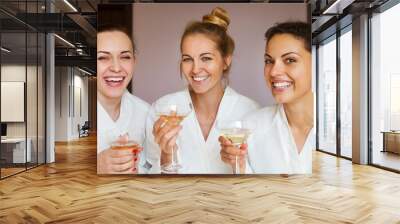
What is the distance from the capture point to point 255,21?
6.45m

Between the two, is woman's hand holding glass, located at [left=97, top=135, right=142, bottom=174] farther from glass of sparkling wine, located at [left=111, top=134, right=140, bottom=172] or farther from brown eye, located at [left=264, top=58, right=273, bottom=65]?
brown eye, located at [left=264, top=58, right=273, bottom=65]

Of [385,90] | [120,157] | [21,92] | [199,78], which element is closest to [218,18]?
[199,78]

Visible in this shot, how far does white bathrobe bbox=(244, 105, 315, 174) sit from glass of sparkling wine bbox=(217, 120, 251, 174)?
95 mm

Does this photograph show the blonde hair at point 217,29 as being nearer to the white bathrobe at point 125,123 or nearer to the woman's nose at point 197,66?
the woman's nose at point 197,66

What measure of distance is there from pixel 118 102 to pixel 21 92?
201 centimetres

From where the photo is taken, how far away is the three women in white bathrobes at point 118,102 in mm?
6371

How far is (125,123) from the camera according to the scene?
21.0 feet

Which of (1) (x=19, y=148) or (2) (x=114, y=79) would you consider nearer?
(2) (x=114, y=79)

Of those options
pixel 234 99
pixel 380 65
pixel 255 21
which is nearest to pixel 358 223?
pixel 234 99

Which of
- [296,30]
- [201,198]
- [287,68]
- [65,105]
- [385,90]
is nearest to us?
[201,198]

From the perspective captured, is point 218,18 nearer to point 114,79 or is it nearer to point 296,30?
point 296,30

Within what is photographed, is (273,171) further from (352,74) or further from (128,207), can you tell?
(352,74)

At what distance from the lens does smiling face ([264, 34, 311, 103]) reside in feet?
20.6

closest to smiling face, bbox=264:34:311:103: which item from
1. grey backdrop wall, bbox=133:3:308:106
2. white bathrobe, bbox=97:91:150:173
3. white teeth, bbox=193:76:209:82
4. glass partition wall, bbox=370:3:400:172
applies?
grey backdrop wall, bbox=133:3:308:106
